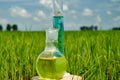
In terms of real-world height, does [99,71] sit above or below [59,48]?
below

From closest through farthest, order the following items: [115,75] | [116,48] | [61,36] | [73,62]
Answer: [61,36]
[115,75]
[73,62]
[116,48]

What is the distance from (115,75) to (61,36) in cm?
57

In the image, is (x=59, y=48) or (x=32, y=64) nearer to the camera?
(x=59, y=48)

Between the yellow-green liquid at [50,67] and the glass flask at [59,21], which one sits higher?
the glass flask at [59,21]

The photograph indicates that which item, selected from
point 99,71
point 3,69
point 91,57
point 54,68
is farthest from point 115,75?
point 3,69

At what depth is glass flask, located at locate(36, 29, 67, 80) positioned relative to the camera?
2303 mm

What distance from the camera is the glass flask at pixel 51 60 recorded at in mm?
2303

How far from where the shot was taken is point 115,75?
2.77m

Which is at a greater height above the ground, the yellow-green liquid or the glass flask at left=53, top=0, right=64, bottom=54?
the glass flask at left=53, top=0, right=64, bottom=54

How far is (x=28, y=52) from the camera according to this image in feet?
11.2

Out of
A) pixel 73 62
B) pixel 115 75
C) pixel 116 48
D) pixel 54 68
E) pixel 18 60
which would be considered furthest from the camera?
pixel 116 48

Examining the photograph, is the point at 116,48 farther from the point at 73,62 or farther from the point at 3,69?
the point at 3,69

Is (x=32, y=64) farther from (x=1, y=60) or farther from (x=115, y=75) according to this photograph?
(x=115, y=75)

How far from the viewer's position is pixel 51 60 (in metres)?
2.30
